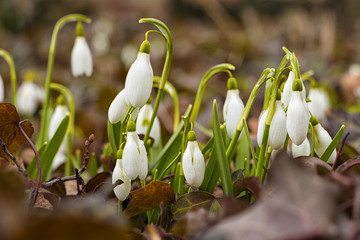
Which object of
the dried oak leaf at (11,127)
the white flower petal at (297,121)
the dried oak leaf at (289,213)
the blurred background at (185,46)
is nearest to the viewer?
the dried oak leaf at (289,213)

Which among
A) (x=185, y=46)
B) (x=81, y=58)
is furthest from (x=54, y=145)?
(x=185, y=46)

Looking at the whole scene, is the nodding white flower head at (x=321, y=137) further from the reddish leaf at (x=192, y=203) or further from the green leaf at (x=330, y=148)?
the reddish leaf at (x=192, y=203)

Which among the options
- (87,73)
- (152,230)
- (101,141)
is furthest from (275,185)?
(101,141)

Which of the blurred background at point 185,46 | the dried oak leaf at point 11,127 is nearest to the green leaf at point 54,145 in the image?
the dried oak leaf at point 11,127

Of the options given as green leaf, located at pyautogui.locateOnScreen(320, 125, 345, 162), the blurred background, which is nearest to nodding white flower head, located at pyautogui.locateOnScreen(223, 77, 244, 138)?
green leaf, located at pyautogui.locateOnScreen(320, 125, 345, 162)

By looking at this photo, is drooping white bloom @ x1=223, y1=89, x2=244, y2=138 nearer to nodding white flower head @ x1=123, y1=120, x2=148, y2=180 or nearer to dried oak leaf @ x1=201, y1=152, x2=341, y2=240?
nodding white flower head @ x1=123, y1=120, x2=148, y2=180

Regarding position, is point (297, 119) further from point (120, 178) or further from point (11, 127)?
point (11, 127)

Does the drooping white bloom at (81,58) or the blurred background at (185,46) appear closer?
the drooping white bloom at (81,58)
